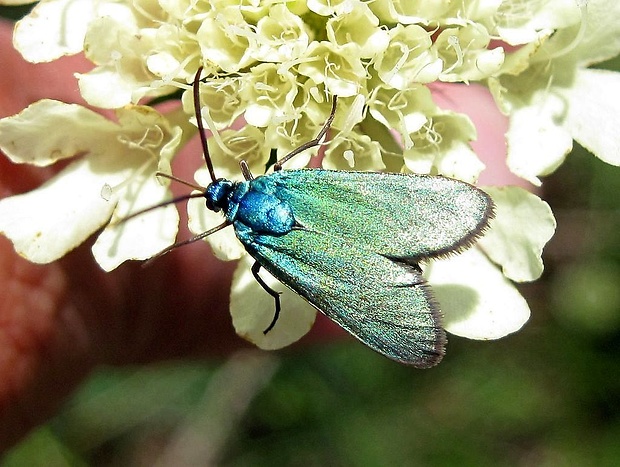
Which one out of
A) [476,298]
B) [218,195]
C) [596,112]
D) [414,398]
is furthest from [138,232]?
[414,398]

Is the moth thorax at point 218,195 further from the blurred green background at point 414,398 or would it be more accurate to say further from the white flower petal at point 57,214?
the blurred green background at point 414,398

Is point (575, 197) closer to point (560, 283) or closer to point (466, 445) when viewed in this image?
point (560, 283)

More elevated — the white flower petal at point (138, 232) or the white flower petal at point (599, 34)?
the white flower petal at point (599, 34)

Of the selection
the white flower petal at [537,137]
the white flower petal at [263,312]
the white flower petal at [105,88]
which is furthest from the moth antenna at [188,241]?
the white flower petal at [537,137]

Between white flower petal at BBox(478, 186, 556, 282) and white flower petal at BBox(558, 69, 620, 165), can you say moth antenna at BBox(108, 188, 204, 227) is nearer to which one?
white flower petal at BBox(478, 186, 556, 282)

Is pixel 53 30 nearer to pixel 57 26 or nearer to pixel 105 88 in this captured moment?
pixel 57 26

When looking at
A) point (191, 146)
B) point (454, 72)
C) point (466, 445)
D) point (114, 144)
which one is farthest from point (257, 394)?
point (454, 72)
